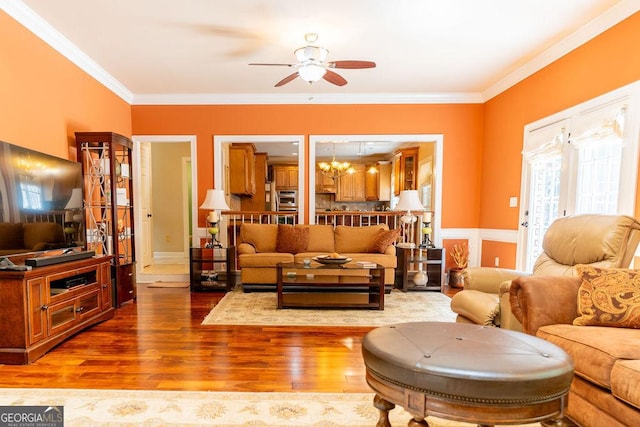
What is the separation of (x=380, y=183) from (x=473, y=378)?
782cm

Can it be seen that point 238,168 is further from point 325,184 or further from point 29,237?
point 29,237

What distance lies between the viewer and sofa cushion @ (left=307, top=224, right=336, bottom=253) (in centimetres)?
449

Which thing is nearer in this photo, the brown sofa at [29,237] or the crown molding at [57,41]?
the brown sofa at [29,237]

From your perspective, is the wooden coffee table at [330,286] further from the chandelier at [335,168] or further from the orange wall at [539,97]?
the chandelier at [335,168]

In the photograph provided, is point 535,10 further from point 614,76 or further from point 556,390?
point 556,390

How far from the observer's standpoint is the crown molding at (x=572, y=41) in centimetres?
249

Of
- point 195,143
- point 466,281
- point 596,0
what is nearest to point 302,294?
point 466,281

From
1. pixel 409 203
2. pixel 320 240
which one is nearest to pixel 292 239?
pixel 320 240

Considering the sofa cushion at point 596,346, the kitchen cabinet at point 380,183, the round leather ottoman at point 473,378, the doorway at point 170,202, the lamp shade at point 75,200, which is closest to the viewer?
the round leather ottoman at point 473,378

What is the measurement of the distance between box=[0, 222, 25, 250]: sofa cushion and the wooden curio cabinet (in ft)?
3.64

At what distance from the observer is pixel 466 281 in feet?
8.20

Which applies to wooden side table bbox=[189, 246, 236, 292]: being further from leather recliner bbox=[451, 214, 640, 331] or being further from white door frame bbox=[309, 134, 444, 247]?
leather recliner bbox=[451, 214, 640, 331]

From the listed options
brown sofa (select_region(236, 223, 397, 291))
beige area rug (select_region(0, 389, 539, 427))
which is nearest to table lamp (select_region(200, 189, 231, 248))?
brown sofa (select_region(236, 223, 397, 291))

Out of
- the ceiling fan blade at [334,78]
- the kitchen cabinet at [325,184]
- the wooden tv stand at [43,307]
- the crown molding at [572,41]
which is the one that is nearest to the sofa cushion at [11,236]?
the wooden tv stand at [43,307]
